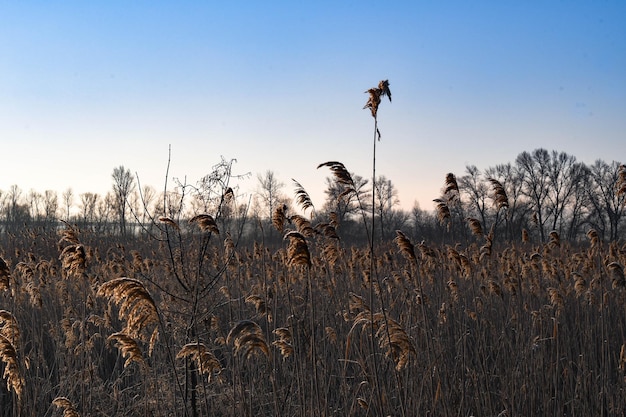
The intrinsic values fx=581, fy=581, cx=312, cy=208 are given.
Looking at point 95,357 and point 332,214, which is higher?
point 332,214

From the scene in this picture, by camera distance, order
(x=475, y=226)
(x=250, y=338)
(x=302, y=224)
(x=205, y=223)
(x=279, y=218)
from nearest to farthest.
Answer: (x=250, y=338) → (x=205, y=223) → (x=279, y=218) → (x=302, y=224) → (x=475, y=226)

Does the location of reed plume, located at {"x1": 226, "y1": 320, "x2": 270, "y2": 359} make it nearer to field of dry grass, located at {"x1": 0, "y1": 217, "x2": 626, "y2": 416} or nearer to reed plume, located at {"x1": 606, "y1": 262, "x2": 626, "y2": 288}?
field of dry grass, located at {"x1": 0, "y1": 217, "x2": 626, "y2": 416}

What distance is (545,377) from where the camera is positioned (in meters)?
5.11

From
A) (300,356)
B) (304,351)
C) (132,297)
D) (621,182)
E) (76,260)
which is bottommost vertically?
(304,351)

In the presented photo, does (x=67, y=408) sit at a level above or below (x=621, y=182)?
below

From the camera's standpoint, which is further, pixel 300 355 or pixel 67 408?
pixel 300 355

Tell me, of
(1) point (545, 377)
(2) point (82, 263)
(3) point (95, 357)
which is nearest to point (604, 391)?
(1) point (545, 377)

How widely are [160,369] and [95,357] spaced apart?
127 centimetres

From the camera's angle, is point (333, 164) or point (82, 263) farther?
point (82, 263)

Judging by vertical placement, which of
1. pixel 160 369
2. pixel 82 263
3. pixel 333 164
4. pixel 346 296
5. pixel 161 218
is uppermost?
pixel 333 164

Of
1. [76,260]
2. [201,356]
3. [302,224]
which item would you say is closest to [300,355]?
[302,224]

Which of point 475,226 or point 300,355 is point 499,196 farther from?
point 300,355

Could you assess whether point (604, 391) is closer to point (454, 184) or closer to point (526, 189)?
point (454, 184)

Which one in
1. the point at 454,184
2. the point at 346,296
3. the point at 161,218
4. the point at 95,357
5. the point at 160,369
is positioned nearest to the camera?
the point at 161,218
